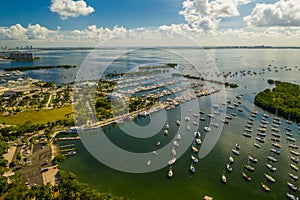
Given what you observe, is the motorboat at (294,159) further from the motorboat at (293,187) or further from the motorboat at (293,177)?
the motorboat at (293,187)

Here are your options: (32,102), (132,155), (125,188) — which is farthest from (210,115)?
(32,102)

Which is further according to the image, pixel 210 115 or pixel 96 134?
pixel 210 115

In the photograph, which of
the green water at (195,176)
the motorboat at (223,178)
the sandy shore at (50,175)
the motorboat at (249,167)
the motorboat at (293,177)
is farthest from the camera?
the motorboat at (249,167)

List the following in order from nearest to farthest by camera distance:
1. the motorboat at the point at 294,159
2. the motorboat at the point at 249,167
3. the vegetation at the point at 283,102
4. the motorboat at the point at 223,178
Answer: the motorboat at the point at 223,178
the motorboat at the point at 249,167
the motorboat at the point at 294,159
the vegetation at the point at 283,102

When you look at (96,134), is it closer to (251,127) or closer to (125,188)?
(125,188)

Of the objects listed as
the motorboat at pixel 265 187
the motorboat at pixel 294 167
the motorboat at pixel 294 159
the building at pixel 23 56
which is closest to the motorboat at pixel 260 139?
the motorboat at pixel 294 159

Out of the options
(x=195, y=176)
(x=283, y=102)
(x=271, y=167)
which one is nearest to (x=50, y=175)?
(x=195, y=176)

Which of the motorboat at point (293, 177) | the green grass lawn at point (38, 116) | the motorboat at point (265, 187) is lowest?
the motorboat at point (265, 187)
